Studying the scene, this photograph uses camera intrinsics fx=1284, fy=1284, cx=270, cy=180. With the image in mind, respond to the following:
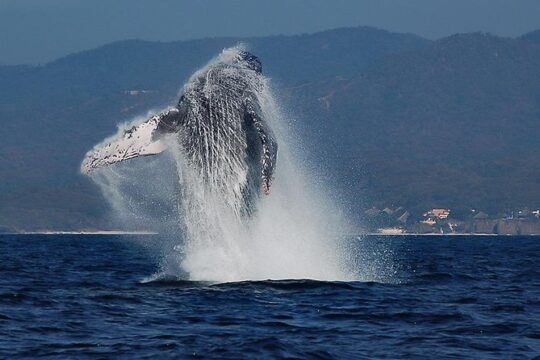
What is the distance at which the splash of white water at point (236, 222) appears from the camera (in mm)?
21234

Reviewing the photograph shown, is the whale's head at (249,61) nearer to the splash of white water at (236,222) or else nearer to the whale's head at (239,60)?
the whale's head at (239,60)

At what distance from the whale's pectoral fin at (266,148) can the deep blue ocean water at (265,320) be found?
1761mm

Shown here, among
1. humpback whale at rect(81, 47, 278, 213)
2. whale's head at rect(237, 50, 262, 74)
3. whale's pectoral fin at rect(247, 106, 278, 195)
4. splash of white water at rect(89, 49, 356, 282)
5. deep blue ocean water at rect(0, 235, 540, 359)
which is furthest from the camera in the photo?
whale's head at rect(237, 50, 262, 74)

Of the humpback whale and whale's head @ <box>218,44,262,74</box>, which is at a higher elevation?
whale's head @ <box>218,44,262,74</box>

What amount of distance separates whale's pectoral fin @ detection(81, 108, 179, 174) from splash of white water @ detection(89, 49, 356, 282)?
1.19 feet

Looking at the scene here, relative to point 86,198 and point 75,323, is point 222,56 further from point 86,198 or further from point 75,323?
point 86,198

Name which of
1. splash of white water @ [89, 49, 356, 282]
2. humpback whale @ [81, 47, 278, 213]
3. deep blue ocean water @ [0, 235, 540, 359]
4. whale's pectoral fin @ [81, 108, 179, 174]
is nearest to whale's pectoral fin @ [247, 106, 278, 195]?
humpback whale @ [81, 47, 278, 213]

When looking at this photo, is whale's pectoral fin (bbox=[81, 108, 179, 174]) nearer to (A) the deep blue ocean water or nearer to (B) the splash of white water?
(B) the splash of white water

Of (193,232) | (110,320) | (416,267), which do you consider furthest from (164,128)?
(416,267)

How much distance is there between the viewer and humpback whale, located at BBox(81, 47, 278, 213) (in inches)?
822

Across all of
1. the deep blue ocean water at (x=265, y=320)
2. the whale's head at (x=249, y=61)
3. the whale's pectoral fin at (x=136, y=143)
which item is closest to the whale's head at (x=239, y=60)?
the whale's head at (x=249, y=61)

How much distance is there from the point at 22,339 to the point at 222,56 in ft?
27.3

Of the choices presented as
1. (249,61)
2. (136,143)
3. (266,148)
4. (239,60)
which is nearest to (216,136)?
(266,148)

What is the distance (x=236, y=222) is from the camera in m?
21.3
